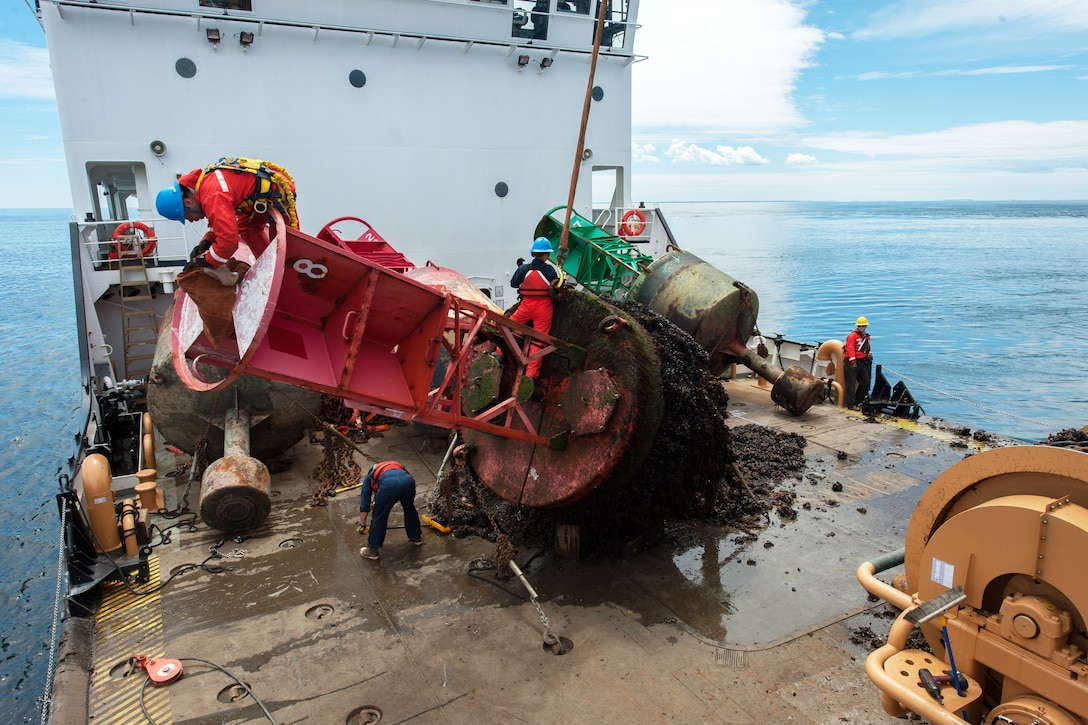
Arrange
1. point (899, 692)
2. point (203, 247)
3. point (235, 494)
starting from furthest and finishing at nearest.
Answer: point (235, 494) → point (203, 247) → point (899, 692)

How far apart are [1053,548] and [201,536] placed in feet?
22.9

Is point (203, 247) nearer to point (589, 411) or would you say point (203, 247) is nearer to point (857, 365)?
point (589, 411)

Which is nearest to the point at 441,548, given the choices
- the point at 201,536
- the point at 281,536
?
the point at 281,536

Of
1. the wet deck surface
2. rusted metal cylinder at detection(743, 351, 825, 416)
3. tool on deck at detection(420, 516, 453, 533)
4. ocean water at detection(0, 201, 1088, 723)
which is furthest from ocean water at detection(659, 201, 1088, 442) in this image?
tool on deck at detection(420, 516, 453, 533)

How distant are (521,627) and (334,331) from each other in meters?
2.65

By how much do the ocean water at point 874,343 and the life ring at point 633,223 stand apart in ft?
21.0

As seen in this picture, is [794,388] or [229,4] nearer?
[794,388]

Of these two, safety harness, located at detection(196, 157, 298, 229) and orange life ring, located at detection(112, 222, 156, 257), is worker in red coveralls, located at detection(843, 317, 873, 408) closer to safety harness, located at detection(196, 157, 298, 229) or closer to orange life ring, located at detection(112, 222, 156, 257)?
safety harness, located at detection(196, 157, 298, 229)

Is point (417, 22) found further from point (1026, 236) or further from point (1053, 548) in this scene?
point (1026, 236)

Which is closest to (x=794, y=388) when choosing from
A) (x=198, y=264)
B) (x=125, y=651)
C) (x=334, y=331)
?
(x=334, y=331)

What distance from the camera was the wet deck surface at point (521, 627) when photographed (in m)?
4.23

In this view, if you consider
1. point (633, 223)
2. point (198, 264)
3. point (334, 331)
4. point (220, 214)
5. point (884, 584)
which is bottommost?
point (884, 584)

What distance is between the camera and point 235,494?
6.48 m

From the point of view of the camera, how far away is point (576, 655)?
15.5 feet
